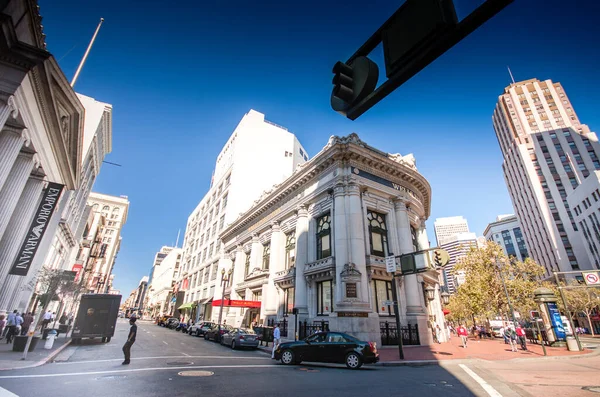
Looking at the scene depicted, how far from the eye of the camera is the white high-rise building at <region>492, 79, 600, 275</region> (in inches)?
2717

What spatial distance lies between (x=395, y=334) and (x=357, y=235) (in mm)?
8063

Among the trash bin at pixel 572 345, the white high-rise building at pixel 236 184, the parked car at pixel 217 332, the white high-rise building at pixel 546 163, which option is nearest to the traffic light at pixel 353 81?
the parked car at pixel 217 332

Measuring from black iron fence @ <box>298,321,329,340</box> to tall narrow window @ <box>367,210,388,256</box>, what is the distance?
7.29 metres

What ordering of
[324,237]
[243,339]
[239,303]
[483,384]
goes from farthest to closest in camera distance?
[239,303]
[324,237]
[243,339]
[483,384]

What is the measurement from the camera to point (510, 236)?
116 metres

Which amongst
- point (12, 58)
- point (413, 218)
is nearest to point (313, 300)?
point (413, 218)

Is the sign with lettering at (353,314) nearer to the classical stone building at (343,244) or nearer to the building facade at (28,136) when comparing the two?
the classical stone building at (343,244)

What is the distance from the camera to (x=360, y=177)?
2519cm

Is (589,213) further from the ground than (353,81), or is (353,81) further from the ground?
(589,213)

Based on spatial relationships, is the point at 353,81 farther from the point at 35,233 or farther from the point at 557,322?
the point at 557,322

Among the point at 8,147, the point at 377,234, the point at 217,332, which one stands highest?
the point at 377,234

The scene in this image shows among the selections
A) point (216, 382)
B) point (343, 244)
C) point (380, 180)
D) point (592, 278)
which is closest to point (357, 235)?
point (343, 244)

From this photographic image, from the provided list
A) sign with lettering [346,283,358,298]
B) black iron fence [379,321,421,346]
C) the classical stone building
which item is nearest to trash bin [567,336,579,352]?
the classical stone building

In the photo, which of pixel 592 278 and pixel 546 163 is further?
pixel 546 163
